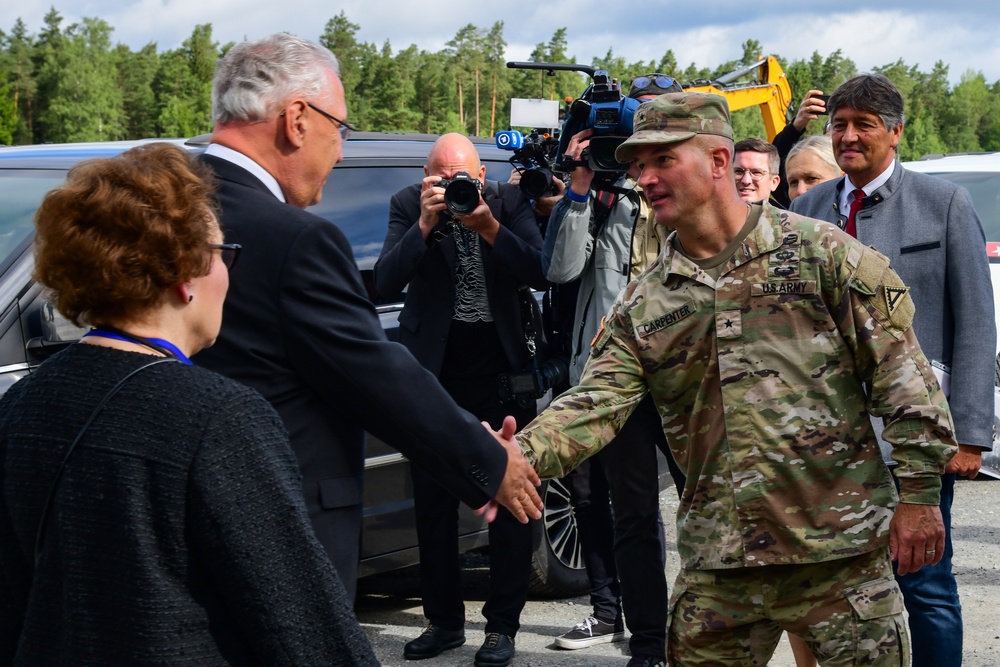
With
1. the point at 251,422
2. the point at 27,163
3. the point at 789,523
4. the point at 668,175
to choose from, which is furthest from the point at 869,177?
the point at 27,163

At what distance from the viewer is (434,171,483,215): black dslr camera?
496 cm

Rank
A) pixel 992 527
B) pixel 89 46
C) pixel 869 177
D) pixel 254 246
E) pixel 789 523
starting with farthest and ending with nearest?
pixel 89 46 → pixel 992 527 → pixel 869 177 → pixel 789 523 → pixel 254 246

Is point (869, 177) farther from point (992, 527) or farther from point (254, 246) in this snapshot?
point (992, 527)

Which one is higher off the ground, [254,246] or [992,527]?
[254,246]

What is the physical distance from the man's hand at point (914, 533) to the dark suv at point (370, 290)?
2.36 m

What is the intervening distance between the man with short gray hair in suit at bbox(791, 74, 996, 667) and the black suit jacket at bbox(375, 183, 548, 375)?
4.64ft

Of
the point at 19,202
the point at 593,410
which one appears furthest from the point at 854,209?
the point at 19,202

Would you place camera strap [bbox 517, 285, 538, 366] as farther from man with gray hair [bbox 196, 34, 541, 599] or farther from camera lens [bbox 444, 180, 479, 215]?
man with gray hair [bbox 196, 34, 541, 599]

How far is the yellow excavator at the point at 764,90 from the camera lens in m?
15.2

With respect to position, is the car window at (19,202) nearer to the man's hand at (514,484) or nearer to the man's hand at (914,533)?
the man's hand at (514,484)

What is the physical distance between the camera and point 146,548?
1.72m

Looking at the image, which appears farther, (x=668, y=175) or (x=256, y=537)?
(x=668, y=175)

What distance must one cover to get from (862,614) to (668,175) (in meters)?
1.25

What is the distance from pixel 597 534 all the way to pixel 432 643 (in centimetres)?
88
